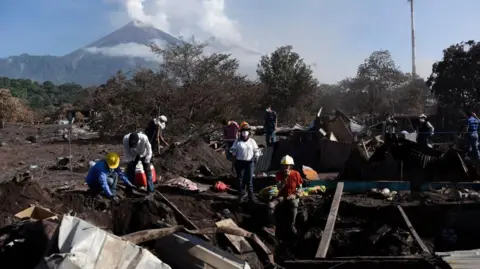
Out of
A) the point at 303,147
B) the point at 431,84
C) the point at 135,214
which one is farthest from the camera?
the point at 431,84

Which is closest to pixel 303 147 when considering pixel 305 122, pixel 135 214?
pixel 135 214

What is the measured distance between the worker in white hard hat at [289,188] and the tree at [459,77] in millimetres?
22910

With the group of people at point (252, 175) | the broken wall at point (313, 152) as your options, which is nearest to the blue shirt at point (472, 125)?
the broken wall at point (313, 152)

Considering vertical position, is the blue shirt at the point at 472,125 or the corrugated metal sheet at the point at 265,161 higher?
the blue shirt at the point at 472,125

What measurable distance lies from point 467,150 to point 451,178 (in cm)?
302

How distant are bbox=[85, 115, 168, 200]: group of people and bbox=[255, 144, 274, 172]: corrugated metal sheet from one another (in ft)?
16.9

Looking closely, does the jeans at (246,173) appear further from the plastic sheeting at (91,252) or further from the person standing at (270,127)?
the person standing at (270,127)

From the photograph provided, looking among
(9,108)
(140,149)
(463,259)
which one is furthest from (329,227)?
(9,108)

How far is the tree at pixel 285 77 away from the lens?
34.4 metres

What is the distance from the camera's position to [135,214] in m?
8.14

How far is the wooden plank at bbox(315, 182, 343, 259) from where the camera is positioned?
6650mm

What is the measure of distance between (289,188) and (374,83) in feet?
111

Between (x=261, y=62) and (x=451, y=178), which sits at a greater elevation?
(x=261, y=62)

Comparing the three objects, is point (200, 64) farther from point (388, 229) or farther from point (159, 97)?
point (388, 229)
